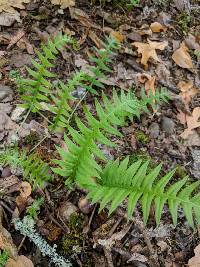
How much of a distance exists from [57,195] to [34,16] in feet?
6.00

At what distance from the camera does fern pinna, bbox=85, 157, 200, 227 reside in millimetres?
2385

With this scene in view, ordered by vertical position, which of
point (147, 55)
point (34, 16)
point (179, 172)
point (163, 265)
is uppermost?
point (34, 16)

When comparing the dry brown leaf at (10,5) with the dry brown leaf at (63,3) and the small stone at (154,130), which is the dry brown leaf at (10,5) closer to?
the dry brown leaf at (63,3)

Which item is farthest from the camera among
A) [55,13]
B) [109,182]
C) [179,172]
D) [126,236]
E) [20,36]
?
[55,13]

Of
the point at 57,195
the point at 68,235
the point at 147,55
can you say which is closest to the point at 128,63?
the point at 147,55

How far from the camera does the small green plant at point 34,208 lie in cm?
273

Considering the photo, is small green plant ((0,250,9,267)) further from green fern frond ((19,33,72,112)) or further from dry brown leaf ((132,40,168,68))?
dry brown leaf ((132,40,168,68))

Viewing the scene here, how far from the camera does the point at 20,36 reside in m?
3.79

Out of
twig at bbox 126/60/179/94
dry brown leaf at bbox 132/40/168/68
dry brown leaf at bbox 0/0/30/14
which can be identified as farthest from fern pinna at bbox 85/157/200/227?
dry brown leaf at bbox 0/0/30/14

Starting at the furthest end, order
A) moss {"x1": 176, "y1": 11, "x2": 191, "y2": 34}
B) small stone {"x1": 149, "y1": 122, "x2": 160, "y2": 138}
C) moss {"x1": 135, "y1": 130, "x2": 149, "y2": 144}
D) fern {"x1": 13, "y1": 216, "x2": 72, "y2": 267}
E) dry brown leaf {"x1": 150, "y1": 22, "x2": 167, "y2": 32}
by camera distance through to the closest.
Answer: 1. moss {"x1": 176, "y1": 11, "x2": 191, "y2": 34}
2. dry brown leaf {"x1": 150, "y1": 22, "x2": 167, "y2": 32}
3. small stone {"x1": 149, "y1": 122, "x2": 160, "y2": 138}
4. moss {"x1": 135, "y1": 130, "x2": 149, "y2": 144}
5. fern {"x1": 13, "y1": 216, "x2": 72, "y2": 267}

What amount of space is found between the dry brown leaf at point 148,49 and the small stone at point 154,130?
2.20 ft

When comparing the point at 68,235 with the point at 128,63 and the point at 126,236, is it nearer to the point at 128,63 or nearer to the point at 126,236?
the point at 126,236

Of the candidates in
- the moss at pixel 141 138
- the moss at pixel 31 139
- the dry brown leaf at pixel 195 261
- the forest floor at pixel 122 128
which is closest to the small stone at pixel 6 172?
the forest floor at pixel 122 128

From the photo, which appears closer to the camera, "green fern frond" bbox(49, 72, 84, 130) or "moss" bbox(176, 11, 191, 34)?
"green fern frond" bbox(49, 72, 84, 130)
